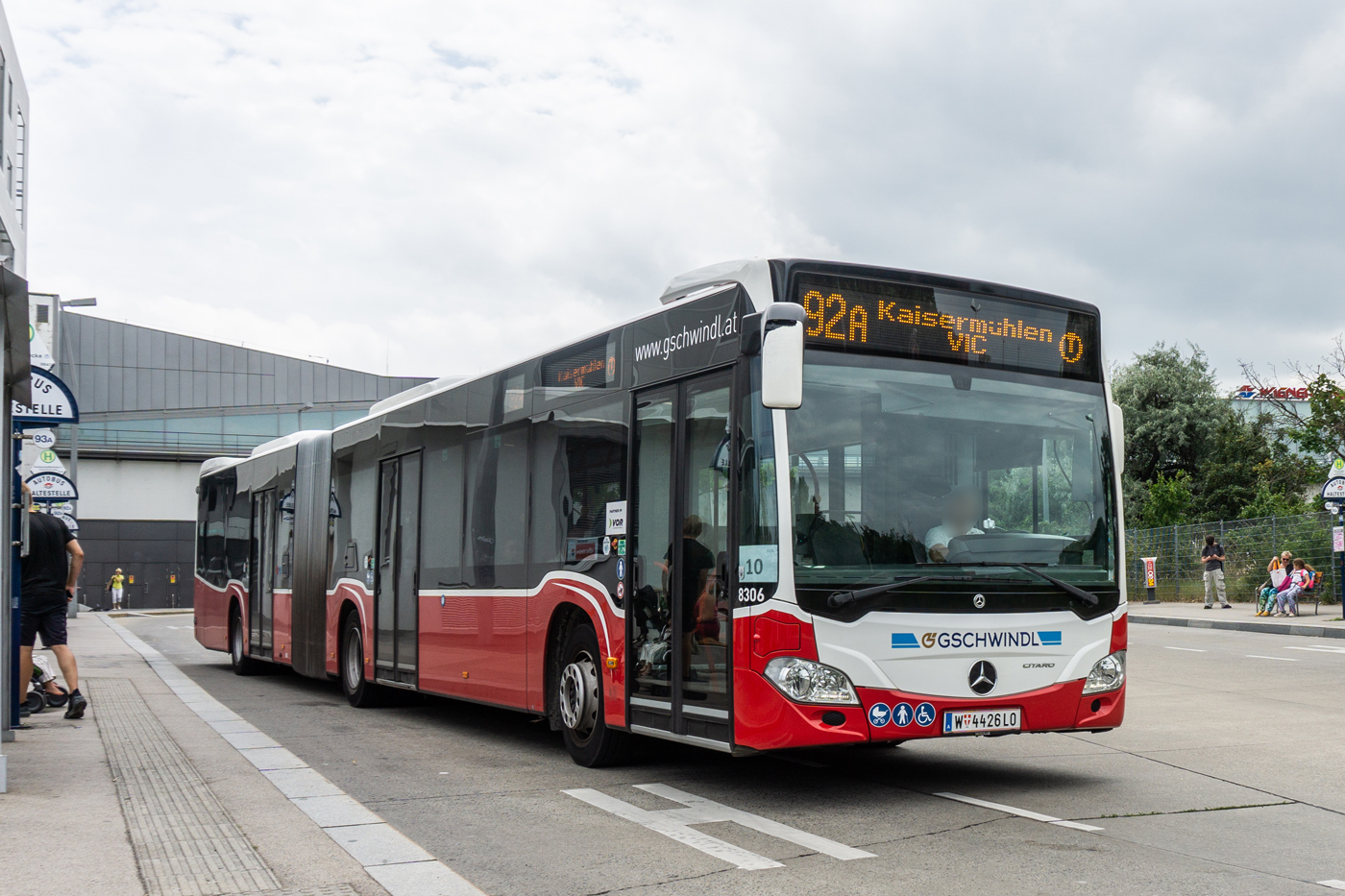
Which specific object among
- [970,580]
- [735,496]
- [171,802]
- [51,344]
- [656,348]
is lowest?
[171,802]

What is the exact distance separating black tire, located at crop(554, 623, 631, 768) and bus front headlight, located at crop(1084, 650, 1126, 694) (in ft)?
9.58

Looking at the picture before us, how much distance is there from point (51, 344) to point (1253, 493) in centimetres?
4501

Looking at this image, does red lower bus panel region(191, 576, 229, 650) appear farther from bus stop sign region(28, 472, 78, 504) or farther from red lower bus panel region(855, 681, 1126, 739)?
red lower bus panel region(855, 681, 1126, 739)

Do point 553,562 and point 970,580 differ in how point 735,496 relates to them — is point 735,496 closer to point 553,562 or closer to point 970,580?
point 970,580

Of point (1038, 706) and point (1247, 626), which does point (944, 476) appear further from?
point (1247, 626)

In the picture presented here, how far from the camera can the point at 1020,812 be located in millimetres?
7285

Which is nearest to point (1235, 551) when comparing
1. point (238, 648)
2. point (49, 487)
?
point (238, 648)

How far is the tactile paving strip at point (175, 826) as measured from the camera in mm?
5762

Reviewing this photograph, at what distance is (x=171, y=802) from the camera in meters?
7.70

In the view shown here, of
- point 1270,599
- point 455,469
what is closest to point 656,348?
point 455,469

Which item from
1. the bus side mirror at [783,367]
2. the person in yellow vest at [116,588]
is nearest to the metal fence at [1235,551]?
the bus side mirror at [783,367]

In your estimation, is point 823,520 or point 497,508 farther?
point 497,508

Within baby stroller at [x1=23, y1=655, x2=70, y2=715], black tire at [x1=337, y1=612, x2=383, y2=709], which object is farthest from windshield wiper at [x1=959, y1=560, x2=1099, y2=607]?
baby stroller at [x1=23, y1=655, x2=70, y2=715]

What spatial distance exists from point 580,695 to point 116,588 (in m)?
50.2
